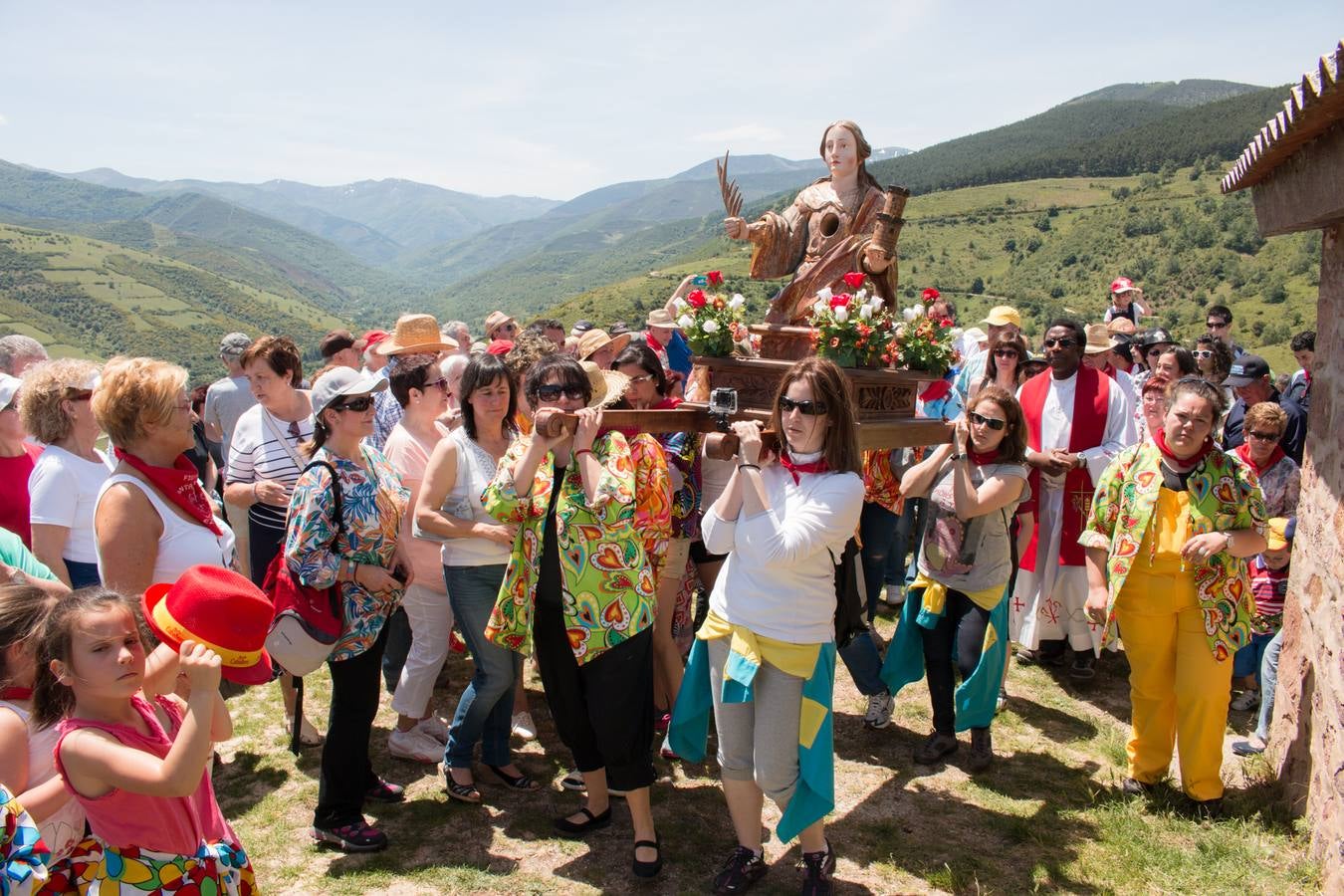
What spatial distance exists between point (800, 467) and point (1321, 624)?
2725 mm

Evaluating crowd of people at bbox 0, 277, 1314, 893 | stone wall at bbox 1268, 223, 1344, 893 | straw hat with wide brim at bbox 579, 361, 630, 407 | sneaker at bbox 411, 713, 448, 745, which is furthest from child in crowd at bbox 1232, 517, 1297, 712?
sneaker at bbox 411, 713, 448, 745

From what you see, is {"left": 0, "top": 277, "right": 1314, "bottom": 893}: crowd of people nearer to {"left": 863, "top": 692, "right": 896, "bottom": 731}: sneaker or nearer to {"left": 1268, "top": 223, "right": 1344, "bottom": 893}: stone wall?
{"left": 863, "top": 692, "right": 896, "bottom": 731}: sneaker

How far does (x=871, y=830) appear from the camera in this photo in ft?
14.2

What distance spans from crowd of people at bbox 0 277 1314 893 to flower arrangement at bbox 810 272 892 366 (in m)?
0.57

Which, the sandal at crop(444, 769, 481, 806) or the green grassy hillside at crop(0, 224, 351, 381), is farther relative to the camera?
the green grassy hillside at crop(0, 224, 351, 381)

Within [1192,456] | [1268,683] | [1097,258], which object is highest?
[1097,258]

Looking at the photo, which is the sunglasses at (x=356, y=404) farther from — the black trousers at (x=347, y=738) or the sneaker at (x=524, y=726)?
the sneaker at (x=524, y=726)

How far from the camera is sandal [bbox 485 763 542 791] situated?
4703 millimetres

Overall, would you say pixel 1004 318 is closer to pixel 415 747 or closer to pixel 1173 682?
pixel 1173 682

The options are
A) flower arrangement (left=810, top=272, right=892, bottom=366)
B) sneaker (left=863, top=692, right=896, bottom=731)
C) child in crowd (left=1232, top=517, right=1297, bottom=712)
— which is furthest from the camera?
sneaker (left=863, top=692, right=896, bottom=731)

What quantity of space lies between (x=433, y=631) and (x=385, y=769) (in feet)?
2.70

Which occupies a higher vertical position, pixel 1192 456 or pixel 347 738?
pixel 1192 456

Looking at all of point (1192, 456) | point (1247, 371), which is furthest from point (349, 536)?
point (1247, 371)

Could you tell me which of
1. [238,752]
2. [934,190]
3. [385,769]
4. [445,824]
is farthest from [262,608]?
[934,190]
